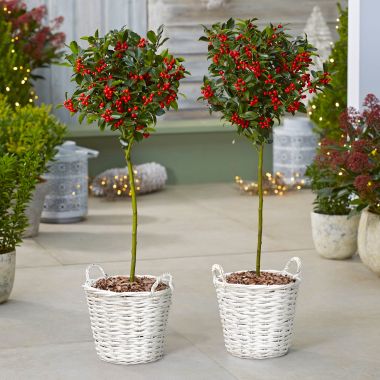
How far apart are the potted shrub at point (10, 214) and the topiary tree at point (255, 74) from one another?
1.20 meters

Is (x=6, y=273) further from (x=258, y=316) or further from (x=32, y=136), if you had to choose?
(x=258, y=316)

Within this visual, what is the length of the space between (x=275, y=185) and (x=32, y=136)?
2.88 metres

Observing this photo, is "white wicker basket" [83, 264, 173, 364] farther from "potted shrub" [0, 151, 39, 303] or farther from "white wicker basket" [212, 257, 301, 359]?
"potted shrub" [0, 151, 39, 303]

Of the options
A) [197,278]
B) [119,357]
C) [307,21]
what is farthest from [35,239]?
[307,21]

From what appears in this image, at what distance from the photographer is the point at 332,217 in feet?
18.5

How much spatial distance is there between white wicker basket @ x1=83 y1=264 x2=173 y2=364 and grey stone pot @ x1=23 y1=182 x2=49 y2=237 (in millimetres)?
2620

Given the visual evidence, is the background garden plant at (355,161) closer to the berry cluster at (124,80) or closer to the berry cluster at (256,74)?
the berry cluster at (256,74)

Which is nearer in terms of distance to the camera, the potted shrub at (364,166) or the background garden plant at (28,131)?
Result: the potted shrub at (364,166)

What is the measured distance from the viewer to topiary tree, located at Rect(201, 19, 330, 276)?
3883mm

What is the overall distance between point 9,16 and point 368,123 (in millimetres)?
3543

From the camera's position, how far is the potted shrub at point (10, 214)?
473cm

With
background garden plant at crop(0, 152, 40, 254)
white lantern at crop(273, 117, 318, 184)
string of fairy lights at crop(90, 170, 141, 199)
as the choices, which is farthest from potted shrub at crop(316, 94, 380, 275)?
white lantern at crop(273, 117, 318, 184)

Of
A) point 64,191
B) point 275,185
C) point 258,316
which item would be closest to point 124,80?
point 258,316

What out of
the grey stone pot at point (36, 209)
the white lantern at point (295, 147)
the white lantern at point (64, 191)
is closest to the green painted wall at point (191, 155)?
the white lantern at point (295, 147)
